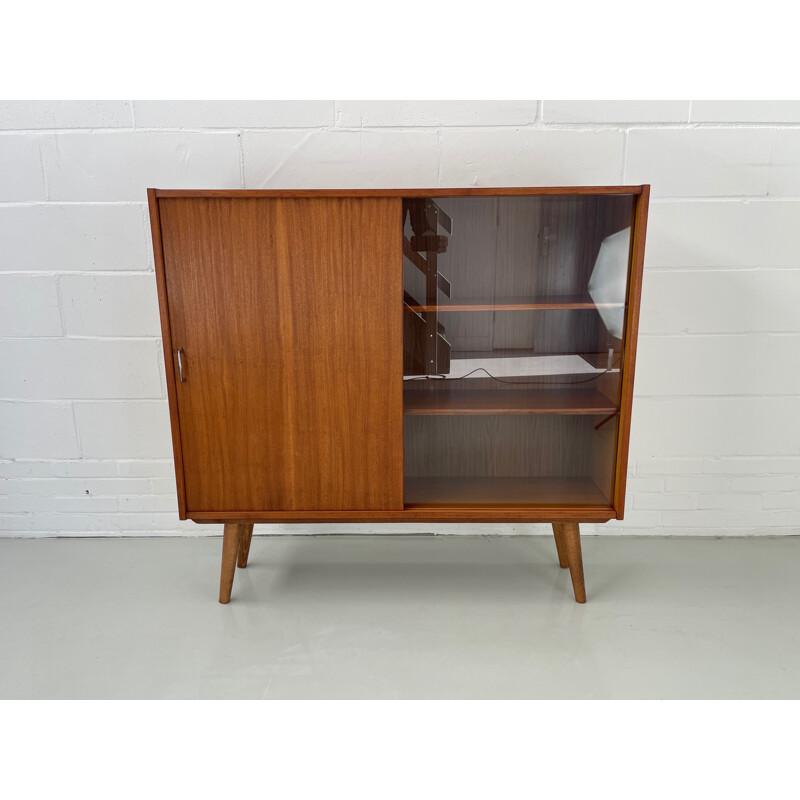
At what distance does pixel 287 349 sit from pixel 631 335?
3.11 ft

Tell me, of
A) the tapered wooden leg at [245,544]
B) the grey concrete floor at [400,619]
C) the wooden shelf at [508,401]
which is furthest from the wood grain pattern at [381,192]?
the grey concrete floor at [400,619]

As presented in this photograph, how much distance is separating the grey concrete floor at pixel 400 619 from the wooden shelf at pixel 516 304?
900 mm

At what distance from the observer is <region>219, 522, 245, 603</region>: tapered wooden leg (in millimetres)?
1897

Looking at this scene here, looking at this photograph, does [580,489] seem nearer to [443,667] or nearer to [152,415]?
[443,667]

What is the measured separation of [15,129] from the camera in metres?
2.04

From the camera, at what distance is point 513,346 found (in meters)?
1.81

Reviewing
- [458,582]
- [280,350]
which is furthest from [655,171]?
[458,582]

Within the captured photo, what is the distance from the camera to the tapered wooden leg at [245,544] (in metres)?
2.08

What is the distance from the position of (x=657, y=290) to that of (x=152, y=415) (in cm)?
183

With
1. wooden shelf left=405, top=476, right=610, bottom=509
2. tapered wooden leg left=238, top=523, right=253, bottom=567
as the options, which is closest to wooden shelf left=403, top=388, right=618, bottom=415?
wooden shelf left=405, top=476, right=610, bottom=509

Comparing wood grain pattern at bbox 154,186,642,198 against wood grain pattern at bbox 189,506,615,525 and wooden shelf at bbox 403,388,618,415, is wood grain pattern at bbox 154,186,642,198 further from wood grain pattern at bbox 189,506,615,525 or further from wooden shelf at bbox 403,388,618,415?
wood grain pattern at bbox 189,506,615,525

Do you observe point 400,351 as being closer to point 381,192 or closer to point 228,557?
point 381,192

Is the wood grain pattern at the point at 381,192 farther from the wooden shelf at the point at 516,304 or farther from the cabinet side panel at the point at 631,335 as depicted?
the wooden shelf at the point at 516,304

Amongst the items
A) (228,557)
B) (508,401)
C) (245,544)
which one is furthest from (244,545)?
(508,401)
